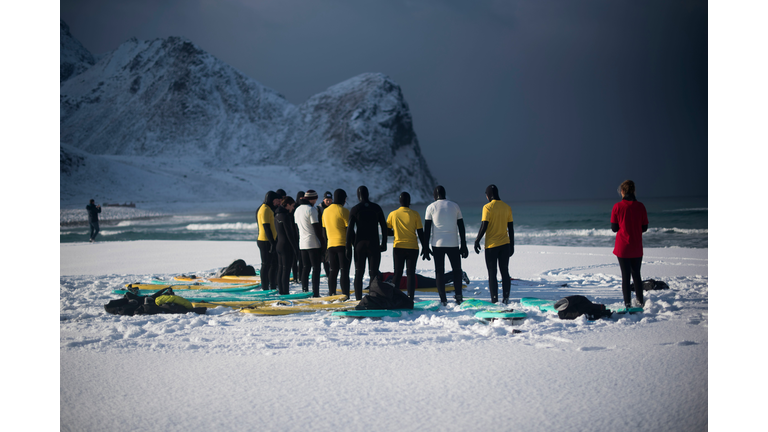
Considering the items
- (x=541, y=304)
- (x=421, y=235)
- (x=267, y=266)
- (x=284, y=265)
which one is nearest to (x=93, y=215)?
(x=267, y=266)

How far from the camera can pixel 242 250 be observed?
1505cm

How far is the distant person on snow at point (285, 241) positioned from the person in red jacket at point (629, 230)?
4246mm

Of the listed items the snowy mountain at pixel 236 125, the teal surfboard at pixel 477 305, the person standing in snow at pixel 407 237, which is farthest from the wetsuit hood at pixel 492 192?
the snowy mountain at pixel 236 125

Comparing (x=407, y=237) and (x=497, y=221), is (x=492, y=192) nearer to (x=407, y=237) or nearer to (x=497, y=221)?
(x=497, y=221)

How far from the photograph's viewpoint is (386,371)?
3197 mm

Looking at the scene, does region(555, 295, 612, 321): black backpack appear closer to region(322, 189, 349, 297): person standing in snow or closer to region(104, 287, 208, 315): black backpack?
region(322, 189, 349, 297): person standing in snow

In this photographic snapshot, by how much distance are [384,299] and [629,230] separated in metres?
2.90

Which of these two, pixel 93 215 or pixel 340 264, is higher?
pixel 93 215

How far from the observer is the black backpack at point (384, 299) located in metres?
5.13

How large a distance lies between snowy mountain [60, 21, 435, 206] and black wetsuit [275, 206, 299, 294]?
71.5 metres

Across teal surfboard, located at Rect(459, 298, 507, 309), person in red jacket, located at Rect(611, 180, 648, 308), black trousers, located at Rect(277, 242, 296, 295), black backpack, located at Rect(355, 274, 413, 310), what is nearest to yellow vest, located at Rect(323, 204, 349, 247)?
black trousers, located at Rect(277, 242, 296, 295)

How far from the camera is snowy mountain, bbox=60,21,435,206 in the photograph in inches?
3332

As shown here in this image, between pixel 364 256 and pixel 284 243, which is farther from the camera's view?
pixel 284 243
